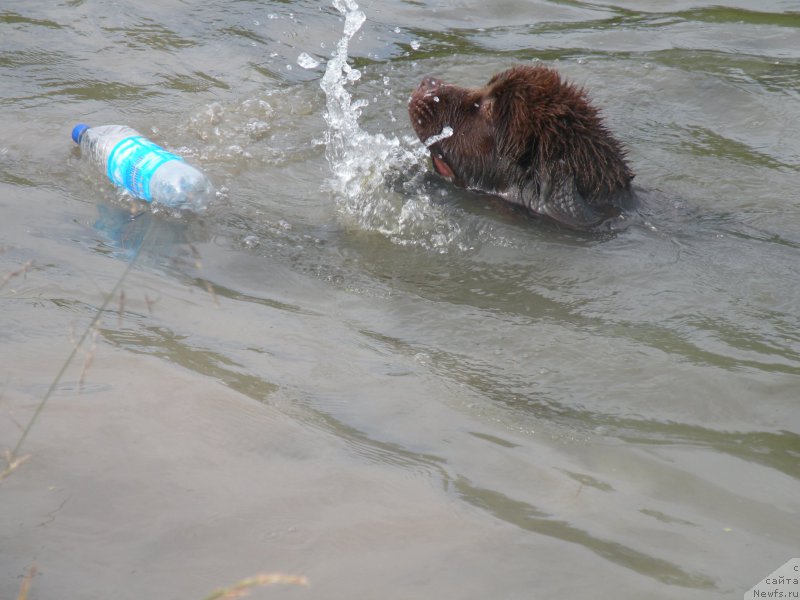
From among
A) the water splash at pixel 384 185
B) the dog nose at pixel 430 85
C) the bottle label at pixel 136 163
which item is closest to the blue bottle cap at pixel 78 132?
the bottle label at pixel 136 163

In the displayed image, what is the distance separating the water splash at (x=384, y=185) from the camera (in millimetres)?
5605

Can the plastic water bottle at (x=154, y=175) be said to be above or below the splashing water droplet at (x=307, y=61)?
below

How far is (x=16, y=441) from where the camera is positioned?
10.2 ft

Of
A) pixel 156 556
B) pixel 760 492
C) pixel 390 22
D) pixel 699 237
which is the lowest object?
pixel 156 556

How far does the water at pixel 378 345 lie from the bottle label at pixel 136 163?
0.47 ft

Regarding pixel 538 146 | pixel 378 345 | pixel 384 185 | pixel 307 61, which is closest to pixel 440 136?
pixel 384 185

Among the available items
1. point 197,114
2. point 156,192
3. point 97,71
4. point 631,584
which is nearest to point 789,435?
point 631,584

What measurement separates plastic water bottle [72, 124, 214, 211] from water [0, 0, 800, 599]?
0.14 metres

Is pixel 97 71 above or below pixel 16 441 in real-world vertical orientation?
above

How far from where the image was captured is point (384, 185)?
5.96m

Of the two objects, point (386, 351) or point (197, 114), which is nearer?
point (386, 351)

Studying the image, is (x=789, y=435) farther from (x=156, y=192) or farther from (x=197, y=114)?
(x=197, y=114)

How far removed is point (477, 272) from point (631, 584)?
2.65 m

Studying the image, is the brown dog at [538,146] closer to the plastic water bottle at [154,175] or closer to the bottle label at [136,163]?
the plastic water bottle at [154,175]
